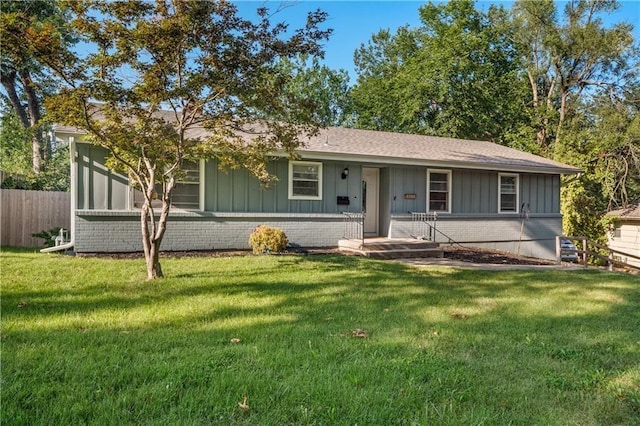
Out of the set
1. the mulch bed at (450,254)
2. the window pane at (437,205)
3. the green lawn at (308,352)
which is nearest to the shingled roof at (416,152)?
the window pane at (437,205)

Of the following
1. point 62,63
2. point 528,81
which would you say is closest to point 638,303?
point 62,63

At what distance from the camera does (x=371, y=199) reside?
1316cm

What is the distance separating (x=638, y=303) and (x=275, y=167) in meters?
8.29

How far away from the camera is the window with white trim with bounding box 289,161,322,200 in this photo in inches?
452

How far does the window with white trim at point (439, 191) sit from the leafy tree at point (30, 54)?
33.5 feet

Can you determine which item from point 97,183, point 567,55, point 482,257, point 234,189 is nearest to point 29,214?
point 97,183

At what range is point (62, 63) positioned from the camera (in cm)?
535

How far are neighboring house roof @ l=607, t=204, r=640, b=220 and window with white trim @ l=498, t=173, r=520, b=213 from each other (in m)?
7.07

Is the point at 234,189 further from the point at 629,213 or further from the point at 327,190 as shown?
the point at 629,213

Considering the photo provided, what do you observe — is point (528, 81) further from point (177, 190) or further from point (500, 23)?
point (177, 190)

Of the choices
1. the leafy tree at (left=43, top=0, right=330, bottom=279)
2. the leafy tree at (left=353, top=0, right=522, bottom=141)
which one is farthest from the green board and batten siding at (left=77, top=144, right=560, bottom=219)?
the leafy tree at (left=353, top=0, right=522, bottom=141)

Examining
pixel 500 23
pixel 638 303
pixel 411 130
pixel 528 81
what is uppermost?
pixel 500 23

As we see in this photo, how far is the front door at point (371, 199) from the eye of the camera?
515 inches

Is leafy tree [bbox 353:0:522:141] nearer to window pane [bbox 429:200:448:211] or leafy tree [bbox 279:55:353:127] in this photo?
leafy tree [bbox 279:55:353:127]
